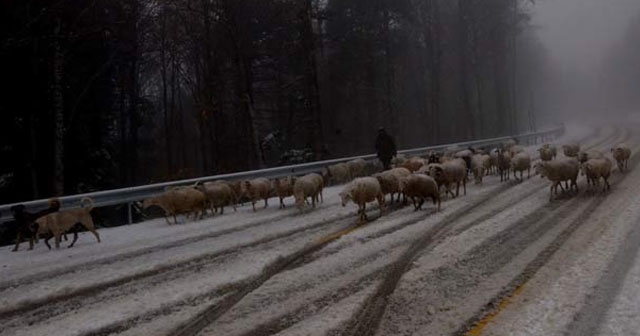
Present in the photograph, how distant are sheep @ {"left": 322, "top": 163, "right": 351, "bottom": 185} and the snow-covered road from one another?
8.88 metres

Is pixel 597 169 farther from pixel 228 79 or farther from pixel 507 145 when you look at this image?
pixel 228 79

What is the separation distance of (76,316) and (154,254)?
316 cm

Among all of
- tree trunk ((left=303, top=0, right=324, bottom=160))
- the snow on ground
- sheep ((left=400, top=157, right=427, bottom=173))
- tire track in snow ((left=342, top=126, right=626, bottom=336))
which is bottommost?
the snow on ground

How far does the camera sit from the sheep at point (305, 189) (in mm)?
14156

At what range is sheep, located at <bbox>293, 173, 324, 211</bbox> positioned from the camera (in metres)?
14.2

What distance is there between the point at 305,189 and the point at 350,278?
22.6 ft

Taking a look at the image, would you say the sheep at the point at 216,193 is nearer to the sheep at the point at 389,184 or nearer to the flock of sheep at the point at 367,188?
the flock of sheep at the point at 367,188

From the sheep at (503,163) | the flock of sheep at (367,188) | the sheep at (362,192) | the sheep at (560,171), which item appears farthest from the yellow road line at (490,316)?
the sheep at (503,163)

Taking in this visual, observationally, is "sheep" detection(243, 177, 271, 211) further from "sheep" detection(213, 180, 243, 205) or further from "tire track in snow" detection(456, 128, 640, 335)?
"tire track in snow" detection(456, 128, 640, 335)

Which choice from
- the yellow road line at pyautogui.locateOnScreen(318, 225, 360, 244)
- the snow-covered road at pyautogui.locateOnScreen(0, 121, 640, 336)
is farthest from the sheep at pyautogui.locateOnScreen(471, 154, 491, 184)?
the yellow road line at pyautogui.locateOnScreen(318, 225, 360, 244)

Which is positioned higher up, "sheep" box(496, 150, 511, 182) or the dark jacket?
the dark jacket

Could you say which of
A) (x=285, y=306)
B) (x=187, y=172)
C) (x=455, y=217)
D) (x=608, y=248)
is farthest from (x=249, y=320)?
(x=187, y=172)

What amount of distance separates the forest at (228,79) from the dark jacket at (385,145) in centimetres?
481

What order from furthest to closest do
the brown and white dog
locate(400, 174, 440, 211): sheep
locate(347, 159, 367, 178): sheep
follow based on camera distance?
locate(347, 159, 367, 178): sheep → locate(400, 174, 440, 211): sheep → the brown and white dog
